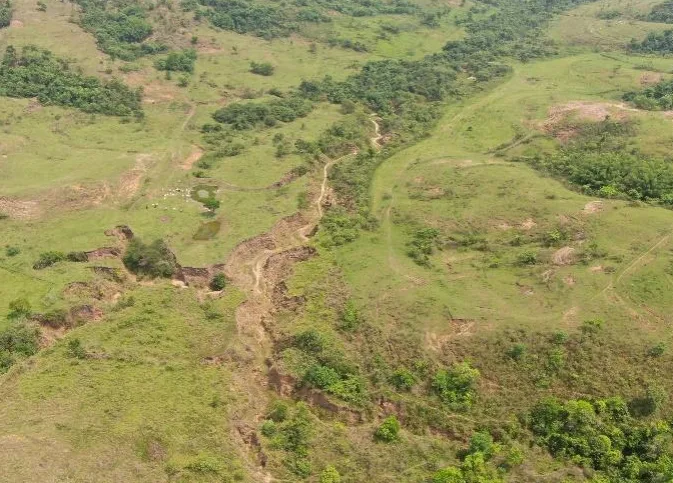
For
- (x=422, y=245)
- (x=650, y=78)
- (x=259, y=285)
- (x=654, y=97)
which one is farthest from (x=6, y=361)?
(x=650, y=78)

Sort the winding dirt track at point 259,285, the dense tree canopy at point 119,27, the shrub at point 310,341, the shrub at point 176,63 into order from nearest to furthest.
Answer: the winding dirt track at point 259,285 < the shrub at point 310,341 < the shrub at point 176,63 < the dense tree canopy at point 119,27

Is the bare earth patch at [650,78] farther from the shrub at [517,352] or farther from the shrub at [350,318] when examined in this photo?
the shrub at [350,318]

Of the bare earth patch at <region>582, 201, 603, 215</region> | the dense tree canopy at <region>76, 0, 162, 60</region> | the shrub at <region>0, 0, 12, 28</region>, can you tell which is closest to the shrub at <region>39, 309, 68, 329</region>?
the bare earth patch at <region>582, 201, 603, 215</region>

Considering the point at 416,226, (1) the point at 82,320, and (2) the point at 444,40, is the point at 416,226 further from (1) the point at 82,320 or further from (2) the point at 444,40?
(2) the point at 444,40

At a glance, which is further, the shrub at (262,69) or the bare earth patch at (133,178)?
the shrub at (262,69)

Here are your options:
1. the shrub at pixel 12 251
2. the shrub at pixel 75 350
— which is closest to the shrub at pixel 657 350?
the shrub at pixel 75 350

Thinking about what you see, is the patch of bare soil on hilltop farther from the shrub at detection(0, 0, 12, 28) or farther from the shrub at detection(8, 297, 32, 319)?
the shrub at detection(0, 0, 12, 28)

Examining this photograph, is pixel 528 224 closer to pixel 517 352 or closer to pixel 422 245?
pixel 422 245

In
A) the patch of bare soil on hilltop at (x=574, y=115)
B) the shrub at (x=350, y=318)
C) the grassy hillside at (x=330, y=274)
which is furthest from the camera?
the patch of bare soil on hilltop at (x=574, y=115)

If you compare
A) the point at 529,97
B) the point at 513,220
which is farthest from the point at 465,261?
the point at 529,97
